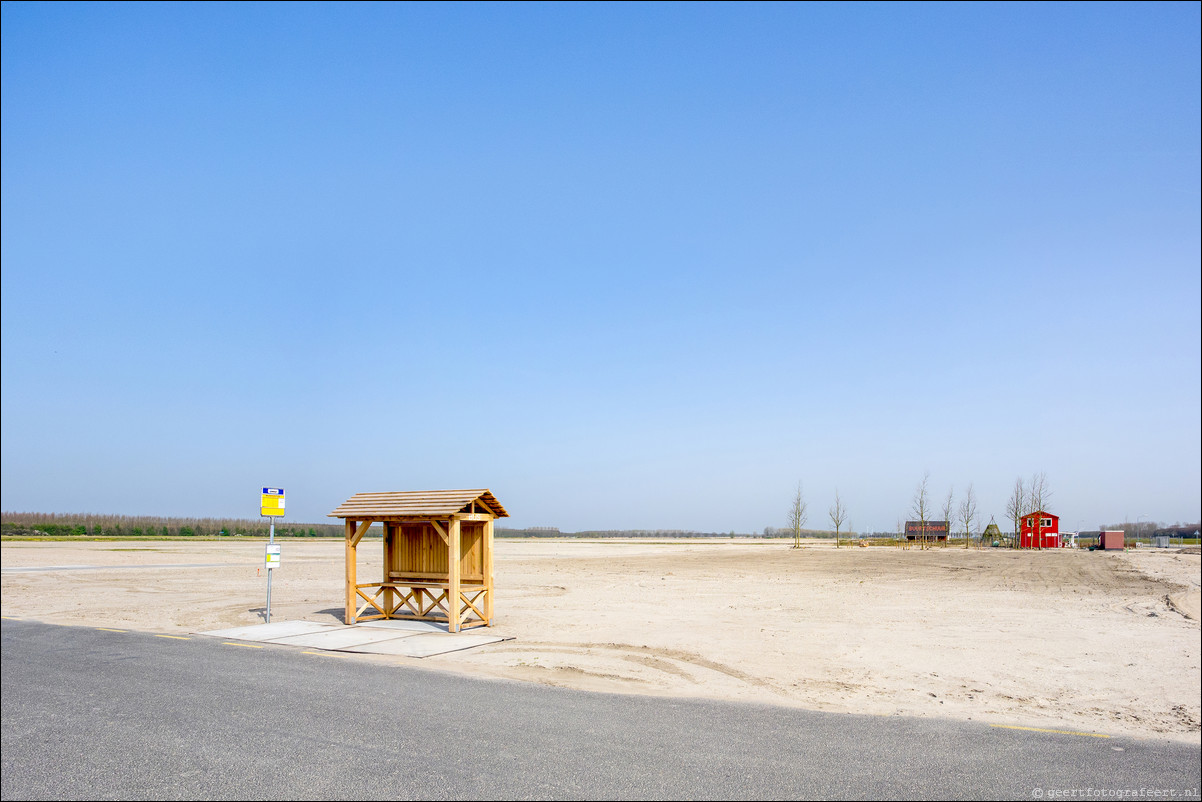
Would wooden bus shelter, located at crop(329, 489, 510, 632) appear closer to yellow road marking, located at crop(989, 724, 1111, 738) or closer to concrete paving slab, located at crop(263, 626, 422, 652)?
concrete paving slab, located at crop(263, 626, 422, 652)

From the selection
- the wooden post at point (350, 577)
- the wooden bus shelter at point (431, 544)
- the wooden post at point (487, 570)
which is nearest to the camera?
the wooden bus shelter at point (431, 544)

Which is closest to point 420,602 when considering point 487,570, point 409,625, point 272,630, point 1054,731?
point 409,625

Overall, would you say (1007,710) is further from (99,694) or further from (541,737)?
(99,694)

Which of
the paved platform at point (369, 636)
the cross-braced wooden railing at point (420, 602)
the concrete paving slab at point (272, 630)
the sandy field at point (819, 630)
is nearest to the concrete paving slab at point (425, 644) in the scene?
the paved platform at point (369, 636)

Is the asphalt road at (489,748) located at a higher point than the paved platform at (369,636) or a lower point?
higher

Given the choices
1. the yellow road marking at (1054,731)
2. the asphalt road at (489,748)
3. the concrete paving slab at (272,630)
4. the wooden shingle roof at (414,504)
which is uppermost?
the wooden shingle roof at (414,504)

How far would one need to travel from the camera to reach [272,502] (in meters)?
18.0

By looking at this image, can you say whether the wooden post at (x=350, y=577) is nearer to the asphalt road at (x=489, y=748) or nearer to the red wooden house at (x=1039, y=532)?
the asphalt road at (x=489, y=748)

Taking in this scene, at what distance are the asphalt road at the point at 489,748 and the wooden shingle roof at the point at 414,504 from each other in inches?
245

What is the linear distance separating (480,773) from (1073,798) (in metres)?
4.69

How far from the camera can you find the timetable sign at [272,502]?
1777 centimetres

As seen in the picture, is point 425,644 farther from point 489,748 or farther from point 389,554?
point 489,748

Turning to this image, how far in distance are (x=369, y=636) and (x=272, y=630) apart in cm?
224

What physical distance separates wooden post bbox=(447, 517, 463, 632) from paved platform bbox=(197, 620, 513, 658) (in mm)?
324
